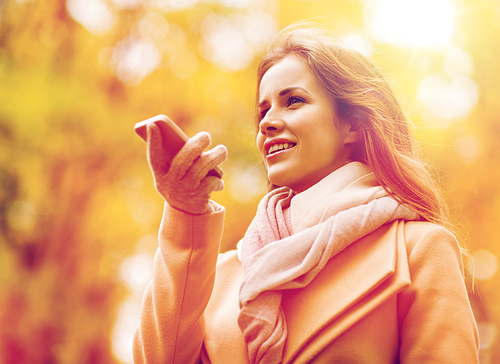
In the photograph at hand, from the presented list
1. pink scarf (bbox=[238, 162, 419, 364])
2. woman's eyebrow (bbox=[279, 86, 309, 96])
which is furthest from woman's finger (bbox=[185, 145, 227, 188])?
woman's eyebrow (bbox=[279, 86, 309, 96])

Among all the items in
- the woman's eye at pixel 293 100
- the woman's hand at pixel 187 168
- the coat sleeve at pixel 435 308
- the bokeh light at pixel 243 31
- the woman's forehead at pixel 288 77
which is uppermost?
the bokeh light at pixel 243 31

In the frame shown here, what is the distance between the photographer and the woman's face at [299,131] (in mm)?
1642

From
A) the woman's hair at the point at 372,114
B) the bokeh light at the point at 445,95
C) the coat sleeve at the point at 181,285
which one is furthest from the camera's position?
the bokeh light at the point at 445,95

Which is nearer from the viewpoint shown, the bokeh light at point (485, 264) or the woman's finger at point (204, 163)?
the woman's finger at point (204, 163)

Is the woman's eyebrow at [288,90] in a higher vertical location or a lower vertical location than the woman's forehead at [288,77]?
lower

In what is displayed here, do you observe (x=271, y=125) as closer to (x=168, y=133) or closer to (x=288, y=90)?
(x=288, y=90)

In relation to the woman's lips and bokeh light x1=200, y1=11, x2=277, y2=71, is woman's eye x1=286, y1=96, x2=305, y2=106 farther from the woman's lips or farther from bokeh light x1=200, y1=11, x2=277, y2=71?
bokeh light x1=200, y1=11, x2=277, y2=71

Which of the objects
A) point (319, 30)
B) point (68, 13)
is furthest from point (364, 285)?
point (68, 13)

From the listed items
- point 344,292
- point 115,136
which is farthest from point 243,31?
point 344,292

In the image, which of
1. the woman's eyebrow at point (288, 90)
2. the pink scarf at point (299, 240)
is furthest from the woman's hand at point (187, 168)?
the woman's eyebrow at point (288, 90)

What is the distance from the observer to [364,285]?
131cm

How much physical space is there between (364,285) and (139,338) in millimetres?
894

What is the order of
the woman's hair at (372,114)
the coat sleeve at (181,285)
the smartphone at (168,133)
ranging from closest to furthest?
the smartphone at (168,133) → the coat sleeve at (181,285) → the woman's hair at (372,114)

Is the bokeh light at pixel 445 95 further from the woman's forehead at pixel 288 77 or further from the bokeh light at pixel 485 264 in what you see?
the woman's forehead at pixel 288 77
